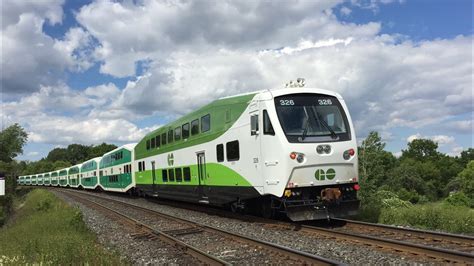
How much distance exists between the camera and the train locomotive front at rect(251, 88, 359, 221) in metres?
11.3

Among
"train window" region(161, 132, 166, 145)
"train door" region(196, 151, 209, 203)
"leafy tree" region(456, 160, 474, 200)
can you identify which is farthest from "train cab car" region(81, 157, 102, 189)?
"leafy tree" region(456, 160, 474, 200)

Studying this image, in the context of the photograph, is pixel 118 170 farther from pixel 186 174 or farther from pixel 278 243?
pixel 278 243

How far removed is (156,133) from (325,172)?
13435mm

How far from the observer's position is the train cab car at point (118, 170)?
101 ft

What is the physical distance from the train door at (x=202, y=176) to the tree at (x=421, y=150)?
138 m

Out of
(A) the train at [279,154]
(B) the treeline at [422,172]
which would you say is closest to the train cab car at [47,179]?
(B) the treeline at [422,172]

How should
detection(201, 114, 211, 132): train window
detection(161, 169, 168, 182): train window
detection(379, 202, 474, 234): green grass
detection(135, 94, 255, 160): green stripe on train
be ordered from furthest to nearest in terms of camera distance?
1. detection(161, 169, 168, 182): train window
2. detection(201, 114, 211, 132): train window
3. detection(135, 94, 255, 160): green stripe on train
4. detection(379, 202, 474, 234): green grass

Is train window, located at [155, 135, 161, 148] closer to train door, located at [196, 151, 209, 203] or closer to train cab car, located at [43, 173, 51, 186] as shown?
train door, located at [196, 151, 209, 203]

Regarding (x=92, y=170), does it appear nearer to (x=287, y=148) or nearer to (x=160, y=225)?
(x=160, y=225)

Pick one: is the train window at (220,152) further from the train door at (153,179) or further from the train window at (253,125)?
the train door at (153,179)

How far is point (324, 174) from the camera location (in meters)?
11.5

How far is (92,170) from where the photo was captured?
47.5m

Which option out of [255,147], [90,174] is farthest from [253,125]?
[90,174]

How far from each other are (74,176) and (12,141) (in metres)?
33.7
